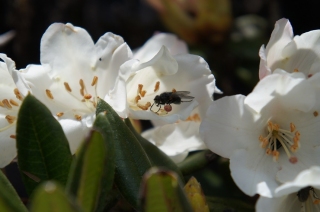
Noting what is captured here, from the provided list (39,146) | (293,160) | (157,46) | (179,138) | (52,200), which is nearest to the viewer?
(52,200)

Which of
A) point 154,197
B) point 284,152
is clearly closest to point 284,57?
point 284,152

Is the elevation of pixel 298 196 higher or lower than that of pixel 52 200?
lower

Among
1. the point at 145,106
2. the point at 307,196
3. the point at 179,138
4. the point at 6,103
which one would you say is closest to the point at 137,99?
the point at 145,106

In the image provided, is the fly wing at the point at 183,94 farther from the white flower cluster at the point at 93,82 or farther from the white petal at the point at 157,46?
the white petal at the point at 157,46

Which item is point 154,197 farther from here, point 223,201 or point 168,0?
point 168,0

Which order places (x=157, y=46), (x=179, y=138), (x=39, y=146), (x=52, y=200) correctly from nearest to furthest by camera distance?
1. (x=52, y=200)
2. (x=39, y=146)
3. (x=179, y=138)
4. (x=157, y=46)

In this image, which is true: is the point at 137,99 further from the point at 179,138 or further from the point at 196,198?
the point at 196,198

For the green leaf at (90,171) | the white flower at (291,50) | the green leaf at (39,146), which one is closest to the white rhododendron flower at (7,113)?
the green leaf at (39,146)

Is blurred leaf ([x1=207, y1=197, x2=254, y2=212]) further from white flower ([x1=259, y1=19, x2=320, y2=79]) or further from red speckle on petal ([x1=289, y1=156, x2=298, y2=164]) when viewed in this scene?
white flower ([x1=259, y1=19, x2=320, y2=79])
